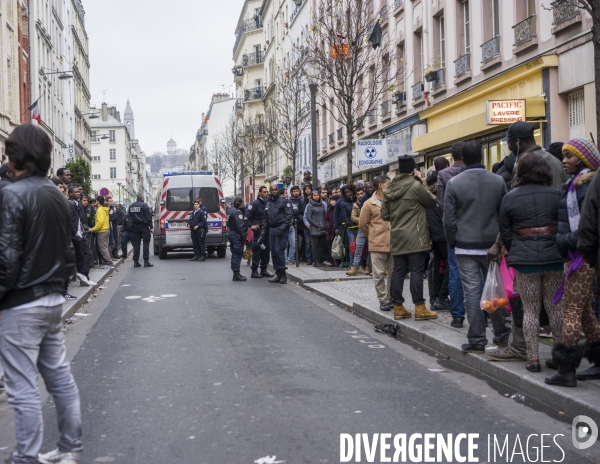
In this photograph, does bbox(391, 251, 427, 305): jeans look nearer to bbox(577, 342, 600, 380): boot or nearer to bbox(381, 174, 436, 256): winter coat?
bbox(381, 174, 436, 256): winter coat

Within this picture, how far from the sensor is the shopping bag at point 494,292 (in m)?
7.00

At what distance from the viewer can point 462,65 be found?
22.4 m

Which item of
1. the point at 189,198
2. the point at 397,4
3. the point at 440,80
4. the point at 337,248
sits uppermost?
the point at 397,4

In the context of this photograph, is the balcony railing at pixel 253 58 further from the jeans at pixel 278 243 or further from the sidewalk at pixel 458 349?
the sidewalk at pixel 458 349

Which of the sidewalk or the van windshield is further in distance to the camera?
the van windshield

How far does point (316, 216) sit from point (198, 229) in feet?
22.9

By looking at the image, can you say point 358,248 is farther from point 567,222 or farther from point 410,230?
point 567,222

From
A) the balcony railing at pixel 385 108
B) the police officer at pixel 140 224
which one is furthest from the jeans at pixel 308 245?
the balcony railing at pixel 385 108

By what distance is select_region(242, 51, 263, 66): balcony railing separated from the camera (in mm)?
72750

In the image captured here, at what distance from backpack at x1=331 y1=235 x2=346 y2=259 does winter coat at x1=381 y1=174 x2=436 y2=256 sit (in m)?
8.04

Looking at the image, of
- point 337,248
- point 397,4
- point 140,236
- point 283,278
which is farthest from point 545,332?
point 397,4

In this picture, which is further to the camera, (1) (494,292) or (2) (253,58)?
(2) (253,58)

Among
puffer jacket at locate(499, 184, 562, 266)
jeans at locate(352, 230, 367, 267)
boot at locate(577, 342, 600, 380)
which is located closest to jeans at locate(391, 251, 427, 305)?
puffer jacket at locate(499, 184, 562, 266)

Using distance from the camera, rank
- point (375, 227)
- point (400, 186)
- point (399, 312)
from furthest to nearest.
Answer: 1. point (375, 227)
2. point (399, 312)
3. point (400, 186)
